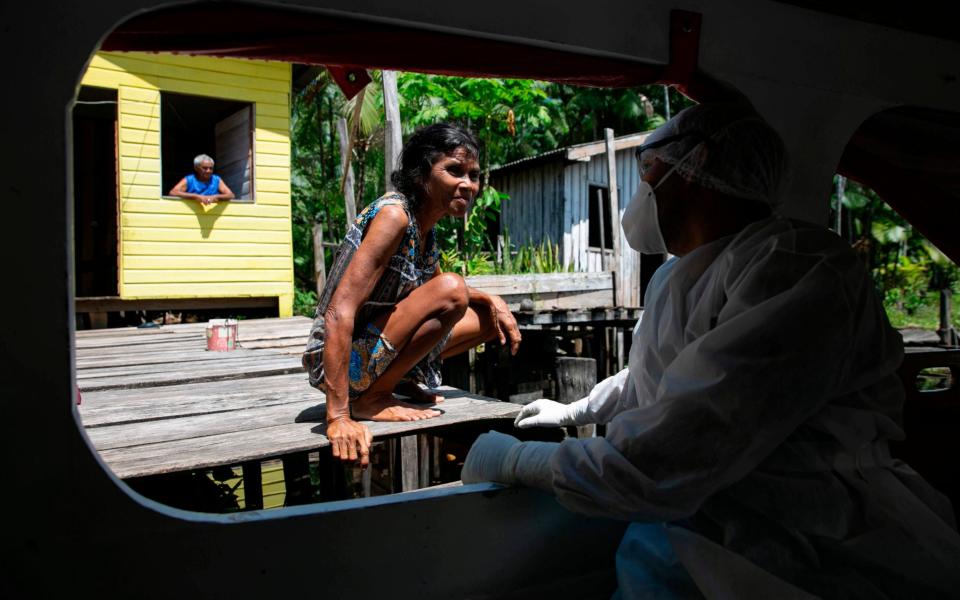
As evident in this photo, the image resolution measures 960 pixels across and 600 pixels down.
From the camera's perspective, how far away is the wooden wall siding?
8344 mm

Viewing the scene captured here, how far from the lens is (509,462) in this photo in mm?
1725

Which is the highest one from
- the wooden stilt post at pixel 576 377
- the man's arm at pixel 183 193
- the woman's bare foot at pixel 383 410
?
the man's arm at pixel 183 193

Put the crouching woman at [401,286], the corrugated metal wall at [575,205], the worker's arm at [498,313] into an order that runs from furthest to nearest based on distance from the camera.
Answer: the corrugated metal wall at [575,205] → the worker's arm at [498,313] → the crouching woman at [401,286]

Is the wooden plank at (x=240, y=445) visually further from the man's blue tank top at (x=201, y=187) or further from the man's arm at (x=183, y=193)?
the man's blue tank top at (x=201, y=187)

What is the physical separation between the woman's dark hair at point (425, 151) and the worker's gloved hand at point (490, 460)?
1.49 meters

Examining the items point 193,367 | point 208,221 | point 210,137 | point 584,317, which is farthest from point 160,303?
point 584,317

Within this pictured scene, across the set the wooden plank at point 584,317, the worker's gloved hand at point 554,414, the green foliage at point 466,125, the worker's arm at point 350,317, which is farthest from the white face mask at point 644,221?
the wooden plank at point 584,317

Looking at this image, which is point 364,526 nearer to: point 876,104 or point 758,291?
point 758,291

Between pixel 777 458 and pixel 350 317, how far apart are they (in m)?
1.68

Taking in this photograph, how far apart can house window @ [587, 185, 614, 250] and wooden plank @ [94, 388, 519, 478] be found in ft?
33.7

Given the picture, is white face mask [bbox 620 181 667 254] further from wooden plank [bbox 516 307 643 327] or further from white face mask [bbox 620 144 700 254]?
wooden plank [bbox 516 307 643 327]

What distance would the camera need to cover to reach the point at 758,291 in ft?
4.75

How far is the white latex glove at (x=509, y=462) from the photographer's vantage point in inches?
63.8

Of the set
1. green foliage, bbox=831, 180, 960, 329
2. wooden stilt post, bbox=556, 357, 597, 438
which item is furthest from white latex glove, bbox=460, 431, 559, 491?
green foliage, bbox=831, 180, 960, 329
